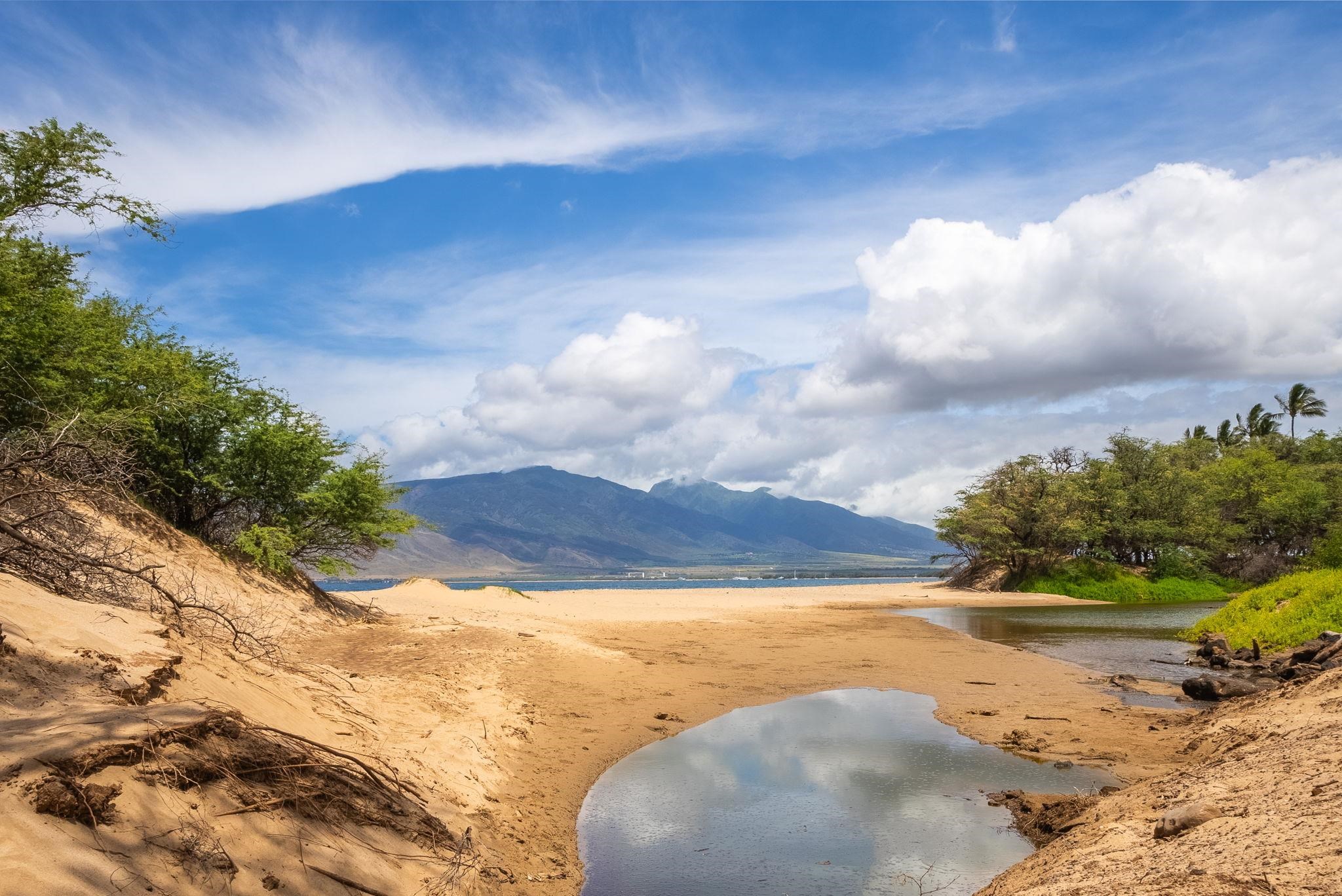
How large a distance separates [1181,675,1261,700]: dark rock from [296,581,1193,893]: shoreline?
152 centimetres

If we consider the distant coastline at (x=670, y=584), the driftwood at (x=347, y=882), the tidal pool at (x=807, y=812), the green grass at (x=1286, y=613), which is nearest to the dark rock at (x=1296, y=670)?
the green grass at (x=1286, y=613)

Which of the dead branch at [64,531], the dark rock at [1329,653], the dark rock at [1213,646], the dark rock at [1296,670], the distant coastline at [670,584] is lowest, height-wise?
the distant coastline at [670,584]

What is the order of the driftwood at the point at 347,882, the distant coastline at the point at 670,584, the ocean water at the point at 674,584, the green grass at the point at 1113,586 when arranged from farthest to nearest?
the ocean water at the point at 674,584, the distant coastline at the point at 670,584, the green grass at the point at 1113,586, the driftwood at the point at 347,882

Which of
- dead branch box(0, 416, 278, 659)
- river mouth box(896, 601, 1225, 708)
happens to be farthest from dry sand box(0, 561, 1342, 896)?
river mouth box(896, 601, 1225, 708)

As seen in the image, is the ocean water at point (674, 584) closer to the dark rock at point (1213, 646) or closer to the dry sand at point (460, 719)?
A: the dark rock at point (1213, 646)

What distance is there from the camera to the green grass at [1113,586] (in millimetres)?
50891

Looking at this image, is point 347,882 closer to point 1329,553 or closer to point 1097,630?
point 1097,630

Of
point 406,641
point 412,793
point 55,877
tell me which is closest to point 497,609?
point 406,641

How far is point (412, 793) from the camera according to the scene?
7.23 meters

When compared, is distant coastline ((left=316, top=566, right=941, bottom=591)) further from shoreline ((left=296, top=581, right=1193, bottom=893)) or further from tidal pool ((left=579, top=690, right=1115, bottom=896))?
tidal pool ((left=579, top=690, right=1115, bottom=896))

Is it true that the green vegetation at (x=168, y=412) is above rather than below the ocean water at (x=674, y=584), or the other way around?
above

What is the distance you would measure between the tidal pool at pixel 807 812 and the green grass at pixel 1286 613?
39.9ft

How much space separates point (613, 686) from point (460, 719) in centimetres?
509

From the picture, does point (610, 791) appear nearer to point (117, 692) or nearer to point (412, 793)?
point (412, 793)
